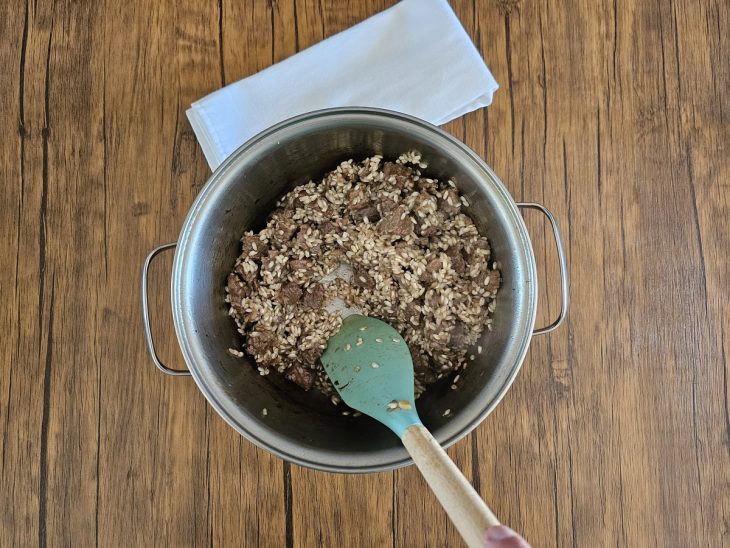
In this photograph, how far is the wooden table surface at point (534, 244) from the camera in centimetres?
159

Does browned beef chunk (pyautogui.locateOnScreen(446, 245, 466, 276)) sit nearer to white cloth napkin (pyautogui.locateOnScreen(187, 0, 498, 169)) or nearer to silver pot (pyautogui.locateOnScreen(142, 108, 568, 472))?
silver pot (pyautogui.locateOnScreen(142, 108, 568, 472))

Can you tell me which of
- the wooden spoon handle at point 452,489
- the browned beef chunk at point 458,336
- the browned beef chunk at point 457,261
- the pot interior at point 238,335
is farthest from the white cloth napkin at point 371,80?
the wooden spoon handle at point 452,489

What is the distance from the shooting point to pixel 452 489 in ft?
3.07

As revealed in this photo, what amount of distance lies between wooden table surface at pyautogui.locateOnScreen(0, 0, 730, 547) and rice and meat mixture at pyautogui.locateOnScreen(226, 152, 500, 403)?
328 millimetres

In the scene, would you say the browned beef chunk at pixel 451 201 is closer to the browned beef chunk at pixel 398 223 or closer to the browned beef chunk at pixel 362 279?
the browned beef chunk at pixel 398 223

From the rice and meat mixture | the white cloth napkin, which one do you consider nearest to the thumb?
the rice and meat mixture

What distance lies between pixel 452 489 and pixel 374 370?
37cm

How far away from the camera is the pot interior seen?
120 centimetres

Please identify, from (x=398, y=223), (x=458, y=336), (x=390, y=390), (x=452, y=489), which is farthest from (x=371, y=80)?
(x=452, y=489)

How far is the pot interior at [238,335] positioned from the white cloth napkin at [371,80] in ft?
0.84

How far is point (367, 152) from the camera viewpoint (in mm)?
1388

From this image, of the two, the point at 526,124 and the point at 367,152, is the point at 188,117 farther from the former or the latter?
the point at 526,124

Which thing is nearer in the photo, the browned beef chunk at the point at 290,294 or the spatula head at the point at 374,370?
the spatula head at the point at 374,370

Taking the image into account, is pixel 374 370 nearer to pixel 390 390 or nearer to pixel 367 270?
pixel 390 390
